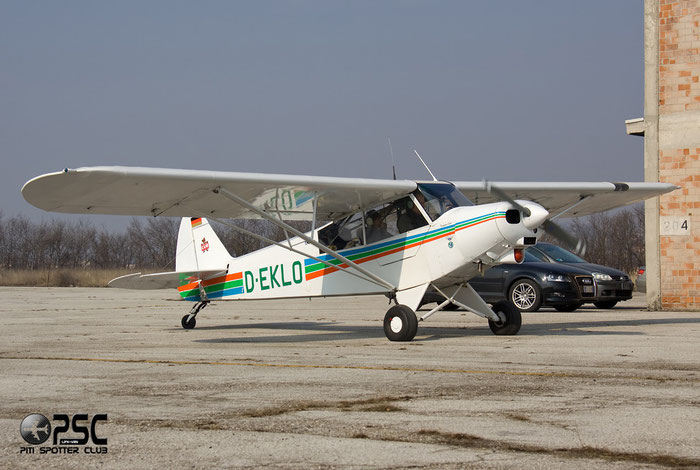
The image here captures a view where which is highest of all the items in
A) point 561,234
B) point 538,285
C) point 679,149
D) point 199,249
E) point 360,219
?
point 679,149

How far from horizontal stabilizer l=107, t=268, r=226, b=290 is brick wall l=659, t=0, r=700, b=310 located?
11479 millimetres

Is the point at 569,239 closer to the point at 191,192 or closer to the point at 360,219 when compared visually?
the point at 360,219

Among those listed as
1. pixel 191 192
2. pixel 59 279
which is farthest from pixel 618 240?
pixel 191 192

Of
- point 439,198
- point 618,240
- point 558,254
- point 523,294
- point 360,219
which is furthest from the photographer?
point 618,240

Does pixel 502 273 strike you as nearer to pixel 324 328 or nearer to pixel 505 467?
pixel 324 328

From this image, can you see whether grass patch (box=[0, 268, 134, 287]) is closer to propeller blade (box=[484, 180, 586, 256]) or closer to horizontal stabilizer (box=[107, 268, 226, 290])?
horizontal stabilizer (box=[107, 268, 226, 290])

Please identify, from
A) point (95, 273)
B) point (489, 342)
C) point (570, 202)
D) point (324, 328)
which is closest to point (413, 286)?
point (489, 342)

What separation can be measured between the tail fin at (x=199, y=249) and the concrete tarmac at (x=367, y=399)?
302 cm

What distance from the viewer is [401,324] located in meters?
11.3

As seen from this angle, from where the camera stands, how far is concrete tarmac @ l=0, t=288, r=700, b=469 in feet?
13.7

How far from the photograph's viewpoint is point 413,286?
1186 cm

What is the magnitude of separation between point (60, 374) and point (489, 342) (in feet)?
18.7

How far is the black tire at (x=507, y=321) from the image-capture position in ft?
40.0

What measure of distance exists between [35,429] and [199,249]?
10984 mm
